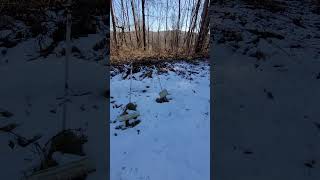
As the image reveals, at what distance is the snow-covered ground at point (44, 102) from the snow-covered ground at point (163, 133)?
18 centimetres

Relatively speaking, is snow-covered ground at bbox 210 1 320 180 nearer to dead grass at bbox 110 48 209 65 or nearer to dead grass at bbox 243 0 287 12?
dead grass at bbox 243 0 287 12

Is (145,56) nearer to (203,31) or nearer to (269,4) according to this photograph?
(203,31)

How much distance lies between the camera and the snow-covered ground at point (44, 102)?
2564 mm

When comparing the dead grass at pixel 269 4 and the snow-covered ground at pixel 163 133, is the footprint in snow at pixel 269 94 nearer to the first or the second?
the snow-covered ground at pixel 163 133

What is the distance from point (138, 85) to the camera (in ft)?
14.3

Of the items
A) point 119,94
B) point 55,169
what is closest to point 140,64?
point 119,94

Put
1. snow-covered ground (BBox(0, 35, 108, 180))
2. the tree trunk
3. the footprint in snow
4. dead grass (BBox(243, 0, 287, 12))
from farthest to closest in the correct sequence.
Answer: the tree trunk → dead grass (BBox(243, 0, 287, 12)) → the footprint in snow → snow-covered ground (BBox(0, 35, 108, 180))

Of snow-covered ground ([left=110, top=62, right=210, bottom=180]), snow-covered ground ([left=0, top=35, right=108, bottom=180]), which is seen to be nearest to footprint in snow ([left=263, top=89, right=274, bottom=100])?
snow-covered ground ([left=110, top=62, right=210, bottom=180])

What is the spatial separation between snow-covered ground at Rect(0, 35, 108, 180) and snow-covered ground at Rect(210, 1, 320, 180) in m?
1.10

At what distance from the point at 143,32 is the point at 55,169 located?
5.12m

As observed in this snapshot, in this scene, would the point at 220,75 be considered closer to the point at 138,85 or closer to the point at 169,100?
the point at 169,100

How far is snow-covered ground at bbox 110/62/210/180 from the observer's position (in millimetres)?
2572

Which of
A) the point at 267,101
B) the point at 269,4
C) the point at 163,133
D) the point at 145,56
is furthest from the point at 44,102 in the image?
the point at 269,4

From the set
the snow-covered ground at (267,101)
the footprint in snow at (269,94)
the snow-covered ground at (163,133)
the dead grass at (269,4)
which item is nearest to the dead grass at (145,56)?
the snow-covered ground at (163,133)
